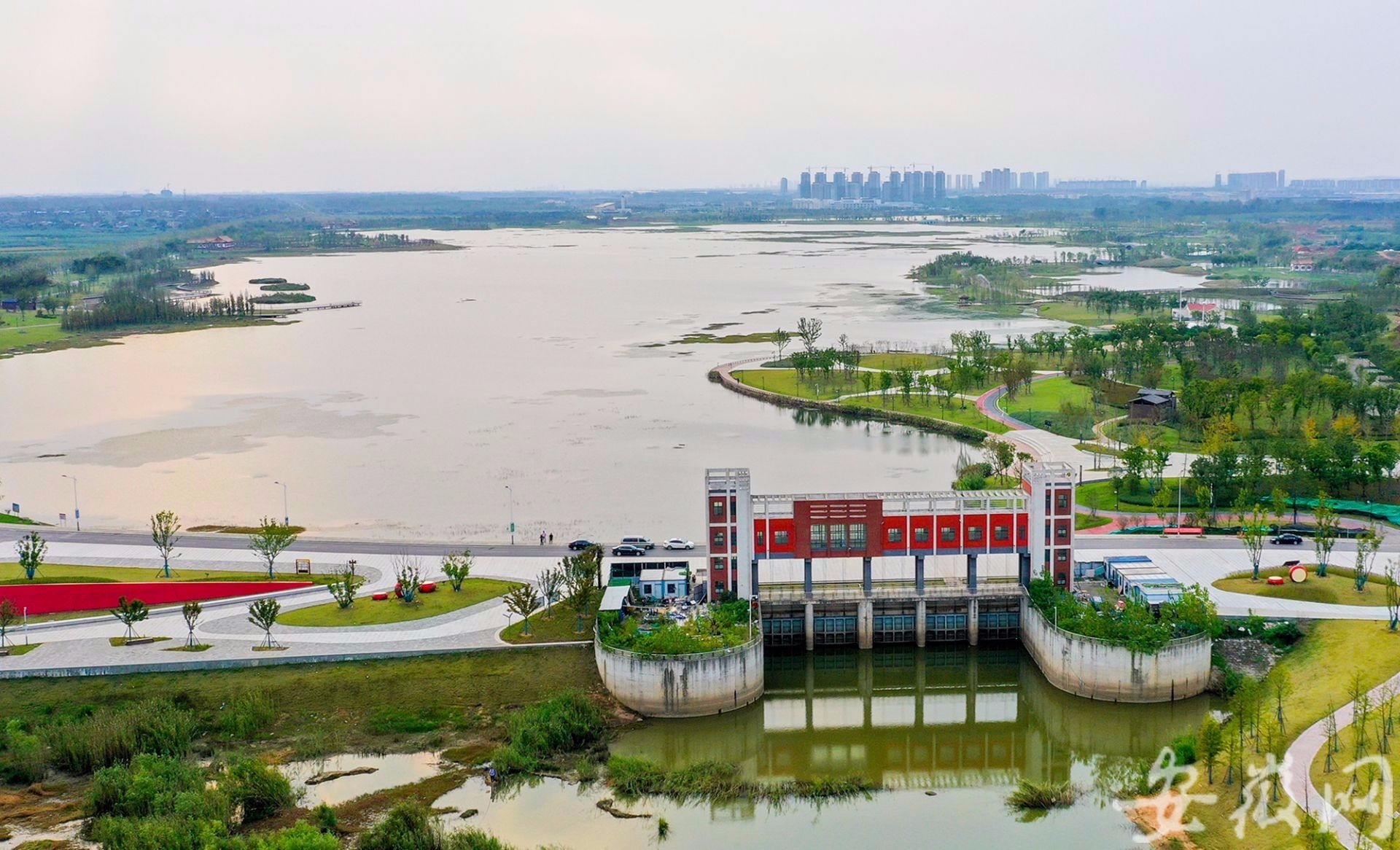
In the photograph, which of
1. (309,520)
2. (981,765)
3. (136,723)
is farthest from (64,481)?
(981,765)

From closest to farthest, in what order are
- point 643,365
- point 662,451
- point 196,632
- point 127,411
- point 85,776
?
point 85,776, point 196,632, point 662,451, point 127,411, point 643,365

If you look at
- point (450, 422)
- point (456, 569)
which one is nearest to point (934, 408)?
point (450, 422)

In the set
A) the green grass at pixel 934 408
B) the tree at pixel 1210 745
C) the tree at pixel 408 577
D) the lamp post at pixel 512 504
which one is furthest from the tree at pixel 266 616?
the green grass at pixel 934 408

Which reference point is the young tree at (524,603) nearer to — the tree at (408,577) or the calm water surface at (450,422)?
the tree at (408,577)

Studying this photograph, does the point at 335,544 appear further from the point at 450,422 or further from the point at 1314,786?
the point at 1314,786

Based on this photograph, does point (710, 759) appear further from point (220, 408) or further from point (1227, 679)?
point (220, 408)

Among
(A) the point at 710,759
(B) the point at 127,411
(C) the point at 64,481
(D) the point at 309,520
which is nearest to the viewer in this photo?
(A) the point at 710,759

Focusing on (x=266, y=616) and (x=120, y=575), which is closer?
(x=266, y=616)
